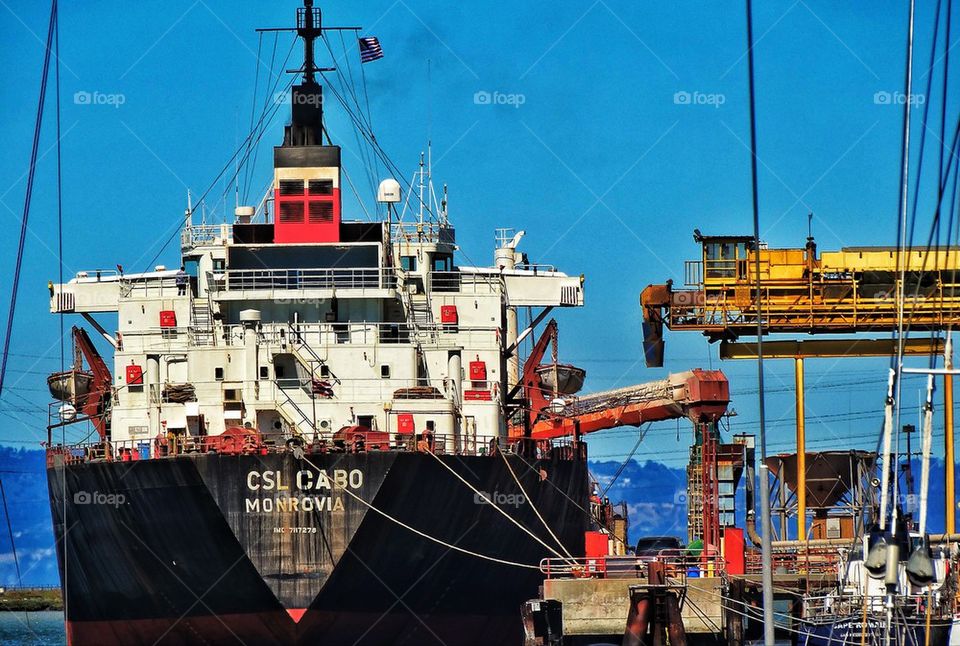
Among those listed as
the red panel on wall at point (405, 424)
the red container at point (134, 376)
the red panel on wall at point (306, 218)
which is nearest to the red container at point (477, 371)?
the red panel on wall at point (405, 424)

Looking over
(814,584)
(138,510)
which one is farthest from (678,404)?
(138,510)

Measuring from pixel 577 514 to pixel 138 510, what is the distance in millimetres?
15023

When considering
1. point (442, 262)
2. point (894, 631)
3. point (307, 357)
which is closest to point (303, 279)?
point (307, 357)

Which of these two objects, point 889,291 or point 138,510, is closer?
point 138,510

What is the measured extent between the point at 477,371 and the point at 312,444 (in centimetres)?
862

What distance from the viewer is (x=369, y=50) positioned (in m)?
66.4

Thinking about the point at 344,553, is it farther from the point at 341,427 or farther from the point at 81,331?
the point at 81,331

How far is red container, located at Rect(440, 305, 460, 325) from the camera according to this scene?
64250 millimetres

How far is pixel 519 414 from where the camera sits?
230 feet

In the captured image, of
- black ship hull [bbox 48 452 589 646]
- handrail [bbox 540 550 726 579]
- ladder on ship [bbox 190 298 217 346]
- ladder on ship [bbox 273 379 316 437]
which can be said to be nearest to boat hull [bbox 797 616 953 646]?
handrail [bbox 540 550 726 579]

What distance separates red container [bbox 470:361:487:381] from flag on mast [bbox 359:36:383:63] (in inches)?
490

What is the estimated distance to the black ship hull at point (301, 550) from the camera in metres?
51.4

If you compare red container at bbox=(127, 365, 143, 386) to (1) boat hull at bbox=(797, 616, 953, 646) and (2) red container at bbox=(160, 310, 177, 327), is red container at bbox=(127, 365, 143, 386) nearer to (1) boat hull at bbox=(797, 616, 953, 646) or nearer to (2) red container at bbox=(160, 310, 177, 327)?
(2) red container at bbox=(160, 310, 177, 327)

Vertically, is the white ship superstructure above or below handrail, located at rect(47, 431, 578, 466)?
above
